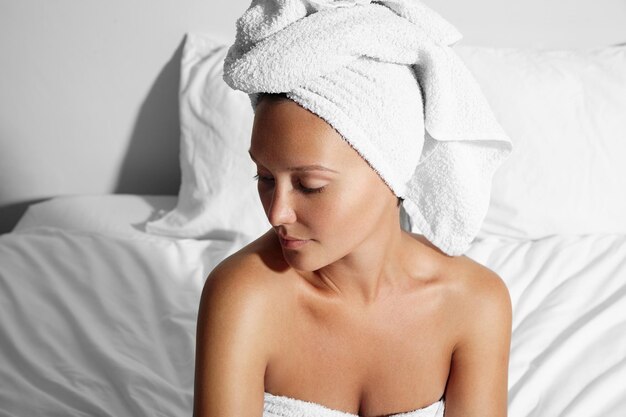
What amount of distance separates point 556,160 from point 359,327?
40.8 inches

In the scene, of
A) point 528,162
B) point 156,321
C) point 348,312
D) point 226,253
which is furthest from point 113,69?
point 348,312

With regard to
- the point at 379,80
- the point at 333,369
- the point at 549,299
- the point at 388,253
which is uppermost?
the point at 379,80

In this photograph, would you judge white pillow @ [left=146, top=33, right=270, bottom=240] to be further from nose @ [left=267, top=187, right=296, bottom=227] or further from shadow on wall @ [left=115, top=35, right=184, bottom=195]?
nose @ [left=267, top=187, right=296, bottom=227]

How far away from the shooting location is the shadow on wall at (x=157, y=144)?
2396 mm

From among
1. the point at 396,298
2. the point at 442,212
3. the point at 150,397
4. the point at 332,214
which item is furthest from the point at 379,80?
the point at 150,397

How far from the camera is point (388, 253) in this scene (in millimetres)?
1276

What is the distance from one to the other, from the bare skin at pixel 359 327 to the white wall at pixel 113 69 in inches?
47.7

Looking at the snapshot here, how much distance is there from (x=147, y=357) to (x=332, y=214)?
0.76 m

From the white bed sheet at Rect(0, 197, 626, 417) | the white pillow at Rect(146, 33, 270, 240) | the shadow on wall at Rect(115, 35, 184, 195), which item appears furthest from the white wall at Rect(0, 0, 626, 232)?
the white bed sheet at Rect(0, 197, 626, 417)

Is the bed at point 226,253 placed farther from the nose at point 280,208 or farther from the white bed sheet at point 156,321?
the nose at point 280,208

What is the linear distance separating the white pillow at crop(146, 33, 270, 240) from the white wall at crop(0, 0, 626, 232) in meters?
0.19

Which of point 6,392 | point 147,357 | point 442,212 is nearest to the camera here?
point 442,212

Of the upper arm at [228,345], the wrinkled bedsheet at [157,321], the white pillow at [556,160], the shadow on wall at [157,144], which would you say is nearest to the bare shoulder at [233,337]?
the upper arm at [228,345]

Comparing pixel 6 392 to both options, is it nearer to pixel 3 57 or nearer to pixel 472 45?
pixel 3 57
